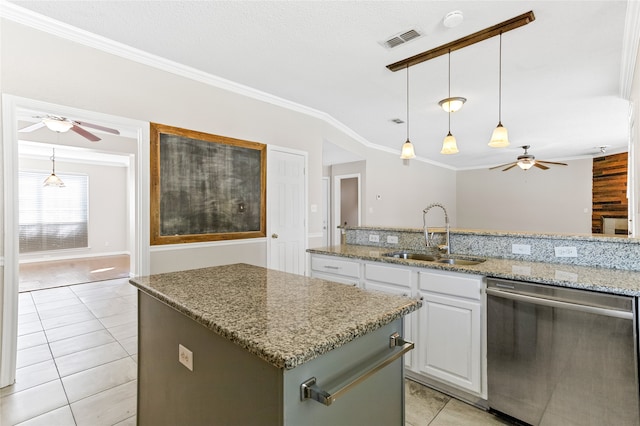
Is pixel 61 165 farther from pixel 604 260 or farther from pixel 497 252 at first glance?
pixel 604 260

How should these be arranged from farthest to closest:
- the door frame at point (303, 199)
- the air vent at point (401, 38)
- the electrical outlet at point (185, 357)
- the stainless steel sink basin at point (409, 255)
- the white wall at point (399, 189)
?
1. the white wall at point (399, 189)
2. the door frame at point (303, 199)
3. the stainless steel sink basin at point (409, 255)
4. the air vent at point (401, 38)
5. the electrical outlet at point (185, 357)

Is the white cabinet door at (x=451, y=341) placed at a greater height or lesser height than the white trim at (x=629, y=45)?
lesser

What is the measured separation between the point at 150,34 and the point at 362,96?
252 cm

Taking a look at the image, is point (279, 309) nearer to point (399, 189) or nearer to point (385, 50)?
point (385, 50)

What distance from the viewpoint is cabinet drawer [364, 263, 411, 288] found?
234cm

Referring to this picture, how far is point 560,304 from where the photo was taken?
65.7 inches

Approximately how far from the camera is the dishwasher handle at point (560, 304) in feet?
5.00

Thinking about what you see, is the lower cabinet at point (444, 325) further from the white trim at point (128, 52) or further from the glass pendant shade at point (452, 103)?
the white trim at point (128, 52)

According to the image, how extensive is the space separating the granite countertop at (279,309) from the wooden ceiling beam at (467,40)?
2519mm

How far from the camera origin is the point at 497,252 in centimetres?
244

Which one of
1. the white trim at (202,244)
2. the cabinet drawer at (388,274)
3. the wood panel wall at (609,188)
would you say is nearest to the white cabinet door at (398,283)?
the cabinet drawer at (388,274)

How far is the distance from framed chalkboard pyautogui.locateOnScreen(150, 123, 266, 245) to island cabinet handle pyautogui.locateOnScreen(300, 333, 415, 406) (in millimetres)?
2796

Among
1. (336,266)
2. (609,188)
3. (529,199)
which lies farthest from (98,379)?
(609,188)

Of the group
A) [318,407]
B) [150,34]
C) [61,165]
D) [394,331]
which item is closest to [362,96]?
[150,34]
